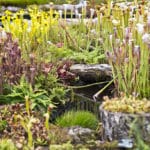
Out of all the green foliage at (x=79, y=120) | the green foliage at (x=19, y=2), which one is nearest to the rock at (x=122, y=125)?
the green foliage at (x=79, y=120)

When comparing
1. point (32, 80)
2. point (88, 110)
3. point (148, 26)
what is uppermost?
point (148, 26)

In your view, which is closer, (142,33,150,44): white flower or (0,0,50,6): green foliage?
(142,33,150,44): white flower

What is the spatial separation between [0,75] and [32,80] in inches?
12.0

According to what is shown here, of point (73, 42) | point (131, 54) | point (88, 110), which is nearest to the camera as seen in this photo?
point (131, 54)

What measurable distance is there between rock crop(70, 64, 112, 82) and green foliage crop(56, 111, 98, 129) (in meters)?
0.95

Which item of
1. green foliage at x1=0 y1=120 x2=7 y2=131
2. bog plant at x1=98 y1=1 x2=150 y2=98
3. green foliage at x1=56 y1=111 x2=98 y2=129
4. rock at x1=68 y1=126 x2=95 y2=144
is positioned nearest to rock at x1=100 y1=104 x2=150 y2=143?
rock at x1=68 y1=126 x2=95 y2=144

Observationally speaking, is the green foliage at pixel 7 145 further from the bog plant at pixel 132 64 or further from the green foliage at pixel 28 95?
the bog plant at pixel 132 64

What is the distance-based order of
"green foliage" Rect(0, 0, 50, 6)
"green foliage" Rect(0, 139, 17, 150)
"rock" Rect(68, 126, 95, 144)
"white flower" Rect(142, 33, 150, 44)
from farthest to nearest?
"green foliage" Rect(0, 0, 50, 6)
"white flower" Rect(142, 33, 150, 44)
"rock" Rect(68, 126, 95, 144)
"green foliage" Rect(0, 139, 17, 150)

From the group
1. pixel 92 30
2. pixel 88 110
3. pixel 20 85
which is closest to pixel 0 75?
pixel 20 85

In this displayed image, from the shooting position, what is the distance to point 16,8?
32.7 feet

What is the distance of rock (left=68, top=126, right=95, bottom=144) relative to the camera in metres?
3.98

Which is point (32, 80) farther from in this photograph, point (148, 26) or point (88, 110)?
point (148, 26)

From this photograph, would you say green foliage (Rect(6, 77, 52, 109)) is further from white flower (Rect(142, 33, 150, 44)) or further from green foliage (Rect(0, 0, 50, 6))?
green foliage (Rect(0, 0, 50, 6))

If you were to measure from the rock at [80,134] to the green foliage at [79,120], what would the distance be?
0.18m
